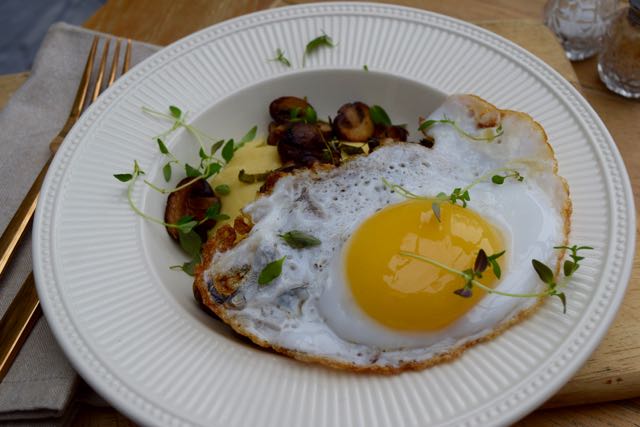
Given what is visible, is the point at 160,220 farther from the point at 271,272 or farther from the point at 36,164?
the point at 36,164

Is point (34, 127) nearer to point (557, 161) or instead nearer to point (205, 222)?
point (205, 222)

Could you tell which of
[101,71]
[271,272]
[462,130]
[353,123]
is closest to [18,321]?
[271,272]

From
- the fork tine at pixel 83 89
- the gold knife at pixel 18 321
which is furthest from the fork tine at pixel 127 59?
the gold knife at pixel 18 321

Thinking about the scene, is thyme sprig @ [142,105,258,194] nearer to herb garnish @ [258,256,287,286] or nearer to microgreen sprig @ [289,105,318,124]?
microgreen sprig @ [289,105,318,124]

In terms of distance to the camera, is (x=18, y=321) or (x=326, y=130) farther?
(x=326, y=130)

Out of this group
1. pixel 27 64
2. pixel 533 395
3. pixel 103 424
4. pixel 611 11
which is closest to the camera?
pixel 533 395

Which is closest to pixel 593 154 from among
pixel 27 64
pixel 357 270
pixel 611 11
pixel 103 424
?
pixel 357 270

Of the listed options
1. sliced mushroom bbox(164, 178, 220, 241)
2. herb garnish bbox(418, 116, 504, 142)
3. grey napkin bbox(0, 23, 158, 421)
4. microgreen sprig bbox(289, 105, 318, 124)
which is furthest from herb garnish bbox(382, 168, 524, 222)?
grey napkin bbox(0, 23, 158, 421)
